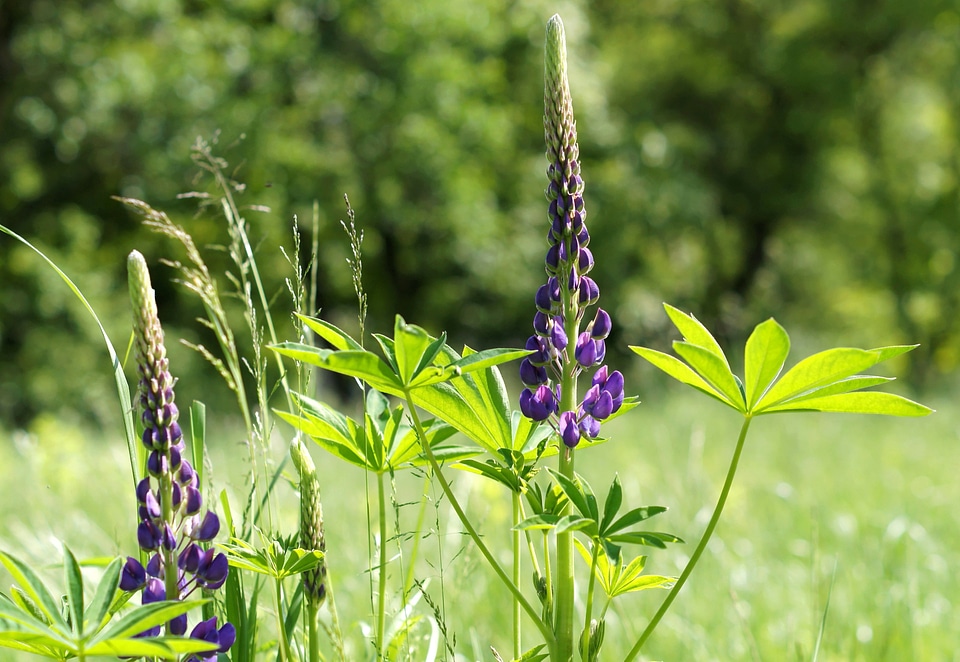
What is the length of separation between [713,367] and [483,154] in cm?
1989

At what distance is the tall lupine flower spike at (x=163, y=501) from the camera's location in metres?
0.98

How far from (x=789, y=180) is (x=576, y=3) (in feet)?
25.1

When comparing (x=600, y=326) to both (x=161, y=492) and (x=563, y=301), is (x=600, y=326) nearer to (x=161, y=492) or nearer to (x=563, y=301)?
(x=563, y=301)

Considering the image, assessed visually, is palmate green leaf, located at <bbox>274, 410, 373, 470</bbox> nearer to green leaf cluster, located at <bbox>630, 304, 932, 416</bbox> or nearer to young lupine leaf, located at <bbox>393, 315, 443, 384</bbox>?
young lupine leaf, located at <bbox>393, 315, 443, 384</bbox>

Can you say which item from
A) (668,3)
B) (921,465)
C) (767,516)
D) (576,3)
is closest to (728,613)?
(767,516)

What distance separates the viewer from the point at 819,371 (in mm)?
1059

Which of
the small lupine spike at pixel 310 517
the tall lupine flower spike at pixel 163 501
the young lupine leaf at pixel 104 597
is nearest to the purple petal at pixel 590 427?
the small lupine spike at pixel 310 517

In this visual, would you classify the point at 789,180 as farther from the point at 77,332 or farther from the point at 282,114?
the point at 77,332

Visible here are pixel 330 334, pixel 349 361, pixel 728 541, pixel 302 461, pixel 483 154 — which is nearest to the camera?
pixel 349 361

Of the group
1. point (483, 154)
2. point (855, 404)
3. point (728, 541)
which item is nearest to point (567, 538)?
point (855, 404)

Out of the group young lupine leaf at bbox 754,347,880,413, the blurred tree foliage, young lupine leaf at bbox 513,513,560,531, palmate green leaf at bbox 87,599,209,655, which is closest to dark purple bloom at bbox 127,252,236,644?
palmate green leaf at bbox 87,599,209,655

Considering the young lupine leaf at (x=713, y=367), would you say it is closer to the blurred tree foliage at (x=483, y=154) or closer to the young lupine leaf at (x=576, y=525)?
the young lupine leaf at (x=576, y=525)

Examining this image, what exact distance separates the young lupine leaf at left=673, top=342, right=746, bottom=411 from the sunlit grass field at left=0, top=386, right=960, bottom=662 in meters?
0.41

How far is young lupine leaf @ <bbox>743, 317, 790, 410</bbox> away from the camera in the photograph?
102 cm
